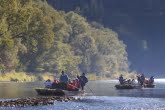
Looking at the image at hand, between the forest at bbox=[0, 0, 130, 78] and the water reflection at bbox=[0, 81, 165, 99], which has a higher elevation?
the forest at bbox=[0, 0, 130, 78]

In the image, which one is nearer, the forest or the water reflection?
the water reflection

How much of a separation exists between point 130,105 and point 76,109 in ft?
28.2

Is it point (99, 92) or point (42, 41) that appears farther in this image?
point (42, 41)

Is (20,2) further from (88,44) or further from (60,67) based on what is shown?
(88,44)

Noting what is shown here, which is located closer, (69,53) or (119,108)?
(119,108)

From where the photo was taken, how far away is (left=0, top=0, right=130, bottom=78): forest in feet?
380

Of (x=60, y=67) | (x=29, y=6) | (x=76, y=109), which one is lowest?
(x=76, y=109)

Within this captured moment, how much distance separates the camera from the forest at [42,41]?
116 m

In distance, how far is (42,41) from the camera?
417ft

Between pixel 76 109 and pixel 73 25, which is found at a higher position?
pixel 73 25

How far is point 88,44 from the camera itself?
187500 mm

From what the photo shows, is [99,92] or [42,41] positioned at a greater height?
[42,41]

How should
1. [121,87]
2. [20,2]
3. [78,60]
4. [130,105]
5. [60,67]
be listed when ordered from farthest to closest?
[78,60] < [60,67] < [20,2] < [121,87] < [130,105]

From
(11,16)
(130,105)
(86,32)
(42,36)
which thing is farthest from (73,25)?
(130,105)
